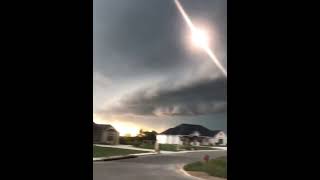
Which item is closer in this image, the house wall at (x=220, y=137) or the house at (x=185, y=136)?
the house wall at (x=220, y=137)

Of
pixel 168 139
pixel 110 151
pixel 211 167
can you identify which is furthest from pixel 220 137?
pixel 168 139

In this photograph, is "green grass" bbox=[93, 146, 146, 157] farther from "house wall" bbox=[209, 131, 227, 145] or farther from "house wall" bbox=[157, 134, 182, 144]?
"house wall" bbox=[209, 131, 227, 145]

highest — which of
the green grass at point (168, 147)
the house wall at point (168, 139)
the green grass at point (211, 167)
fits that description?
the house wall at point (168, 139)

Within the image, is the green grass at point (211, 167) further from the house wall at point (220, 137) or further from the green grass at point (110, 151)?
the green grass at point (110, 151)

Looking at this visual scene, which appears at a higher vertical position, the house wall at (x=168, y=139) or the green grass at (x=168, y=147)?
the house wall at (x=168, y=139)

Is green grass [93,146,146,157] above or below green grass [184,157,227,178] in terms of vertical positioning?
above

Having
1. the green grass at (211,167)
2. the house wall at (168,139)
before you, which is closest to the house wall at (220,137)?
the green grass at (211,167)

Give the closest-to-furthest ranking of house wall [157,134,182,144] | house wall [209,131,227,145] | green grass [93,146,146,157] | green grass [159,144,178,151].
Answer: house wall [209,131,227,145]
green grass [93,146,146,157]
house wall [157,134,182,144]
green grass [159,144,178,151]

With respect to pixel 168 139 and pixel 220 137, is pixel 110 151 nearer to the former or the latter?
pixel 168 139

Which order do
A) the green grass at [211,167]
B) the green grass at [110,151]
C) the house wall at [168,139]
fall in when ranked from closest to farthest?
the green grass at [211,167] → the green grass at [110,151] → the house wall at [168,139]

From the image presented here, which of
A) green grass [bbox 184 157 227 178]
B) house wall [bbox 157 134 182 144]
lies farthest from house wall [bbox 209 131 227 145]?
house wall [bbox 157 134 182 144]
